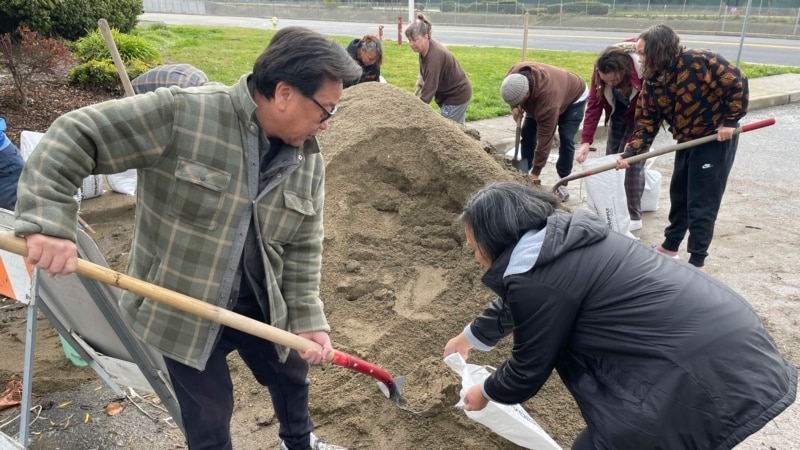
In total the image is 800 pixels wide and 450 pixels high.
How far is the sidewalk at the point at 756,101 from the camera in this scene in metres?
7.57

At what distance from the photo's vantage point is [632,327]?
1.68 m

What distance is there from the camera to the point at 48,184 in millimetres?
1515

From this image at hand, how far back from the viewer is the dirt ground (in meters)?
2.83

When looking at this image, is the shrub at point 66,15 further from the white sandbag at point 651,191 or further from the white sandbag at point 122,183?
the white sandbag at point 651,191

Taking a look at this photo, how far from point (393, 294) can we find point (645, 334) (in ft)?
7.24

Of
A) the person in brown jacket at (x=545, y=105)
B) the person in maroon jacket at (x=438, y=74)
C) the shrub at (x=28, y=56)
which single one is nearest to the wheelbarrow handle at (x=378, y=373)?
the person in brown jacket at (x=545, y=105)

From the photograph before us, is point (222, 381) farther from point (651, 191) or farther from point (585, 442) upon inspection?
point (651, 191)

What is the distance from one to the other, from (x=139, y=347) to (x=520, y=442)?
5.20 feet

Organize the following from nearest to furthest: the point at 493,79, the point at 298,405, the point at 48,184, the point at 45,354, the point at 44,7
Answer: the point at 48,184
the point at 298,405
the point at 45,354
the point at 44,7
the point at 493,79

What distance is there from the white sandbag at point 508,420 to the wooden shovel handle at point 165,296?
83 centimetres

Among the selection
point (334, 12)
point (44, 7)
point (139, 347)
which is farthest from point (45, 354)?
point (334, 12)

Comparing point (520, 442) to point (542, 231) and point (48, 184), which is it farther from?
point (48, 184)

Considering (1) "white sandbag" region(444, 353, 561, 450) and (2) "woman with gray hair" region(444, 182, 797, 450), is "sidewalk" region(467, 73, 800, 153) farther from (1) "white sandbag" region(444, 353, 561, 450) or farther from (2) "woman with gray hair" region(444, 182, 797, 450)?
(2) "woman with gray hair" region(444, 182, 797, 450)

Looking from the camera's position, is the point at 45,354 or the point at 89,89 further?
the point at 89,89
